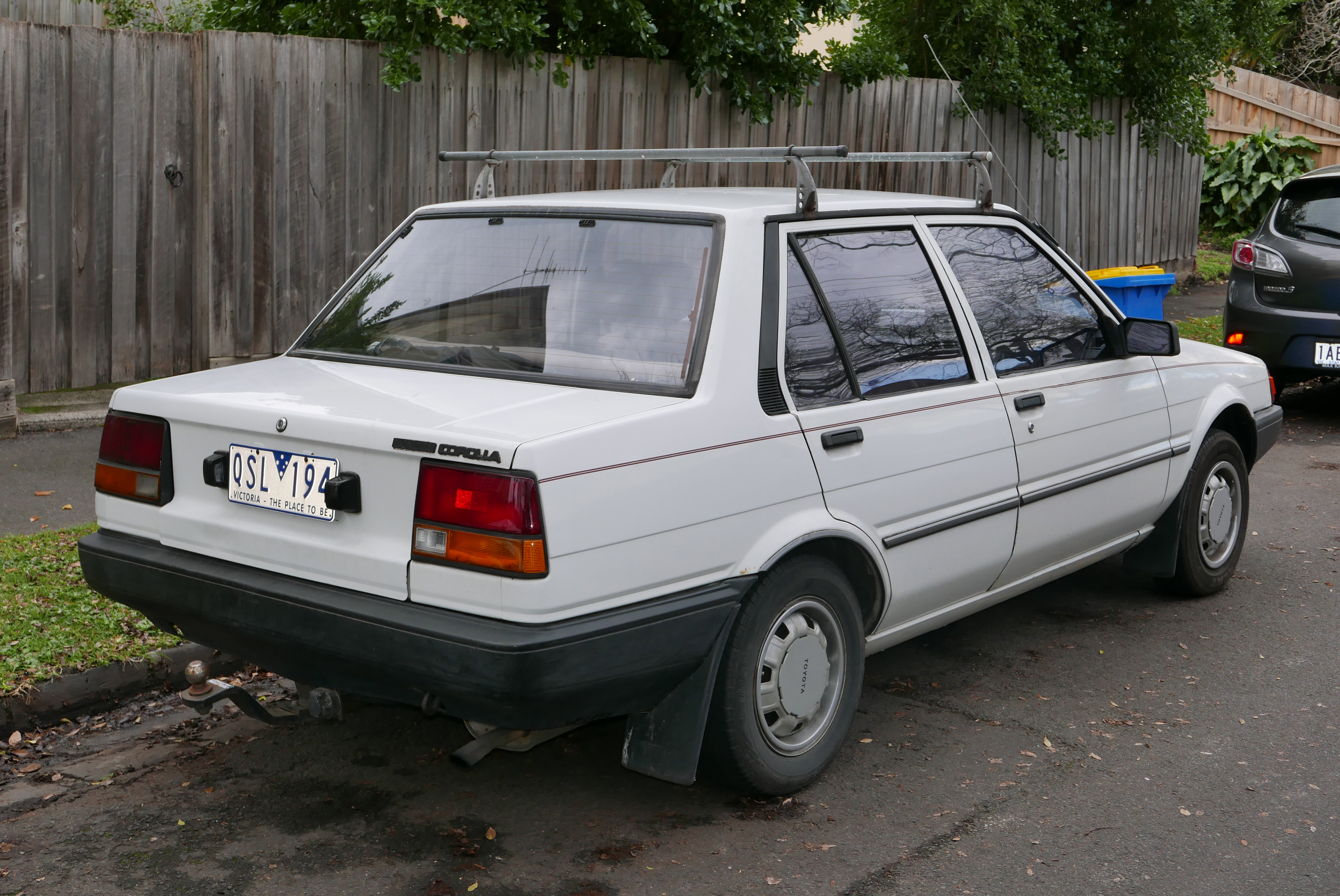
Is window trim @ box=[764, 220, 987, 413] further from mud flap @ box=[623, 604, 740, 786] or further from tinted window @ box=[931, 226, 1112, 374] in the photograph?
mud flap @ box=[623, 604, 740, 786]

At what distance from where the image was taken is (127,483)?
12.3ft

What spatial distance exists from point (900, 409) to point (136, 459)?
2.19 meters

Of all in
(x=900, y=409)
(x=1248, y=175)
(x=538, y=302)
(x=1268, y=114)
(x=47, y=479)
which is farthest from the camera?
(x=1268, y=114)

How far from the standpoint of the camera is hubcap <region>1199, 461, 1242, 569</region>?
559 centimetres

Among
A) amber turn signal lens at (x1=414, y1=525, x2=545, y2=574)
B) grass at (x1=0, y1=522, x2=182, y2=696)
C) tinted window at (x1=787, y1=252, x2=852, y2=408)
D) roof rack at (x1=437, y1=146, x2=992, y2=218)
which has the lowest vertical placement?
grass at (x1=0, y1=522, x2=182, y2=696)

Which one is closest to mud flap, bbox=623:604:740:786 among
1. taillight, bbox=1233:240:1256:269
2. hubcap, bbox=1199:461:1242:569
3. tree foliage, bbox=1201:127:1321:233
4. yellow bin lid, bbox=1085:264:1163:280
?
hubcap, bbox=1199:461:1242:569

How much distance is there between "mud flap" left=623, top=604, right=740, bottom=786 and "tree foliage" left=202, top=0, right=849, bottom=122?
5509 millimetres

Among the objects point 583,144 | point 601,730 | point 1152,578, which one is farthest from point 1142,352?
point 583,144

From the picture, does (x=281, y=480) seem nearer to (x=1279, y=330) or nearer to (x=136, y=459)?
(x=136, y=459)

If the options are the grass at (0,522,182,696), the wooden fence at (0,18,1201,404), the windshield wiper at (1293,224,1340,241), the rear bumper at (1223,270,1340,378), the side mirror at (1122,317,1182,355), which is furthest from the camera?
the windshield wiper at (1293,224,1340,241)

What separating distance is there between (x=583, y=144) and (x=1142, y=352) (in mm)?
5171

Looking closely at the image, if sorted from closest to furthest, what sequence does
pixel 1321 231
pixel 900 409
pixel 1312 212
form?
pixel 900 409
pixel 1321 231
pixel 1312 212

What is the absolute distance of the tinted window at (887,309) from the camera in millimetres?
3945

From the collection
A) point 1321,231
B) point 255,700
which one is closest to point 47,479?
point 255,700
